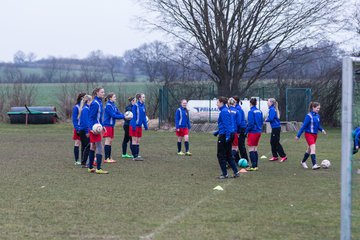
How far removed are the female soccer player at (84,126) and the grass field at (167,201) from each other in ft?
2.05

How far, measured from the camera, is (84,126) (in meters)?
14.8

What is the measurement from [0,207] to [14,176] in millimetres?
3923

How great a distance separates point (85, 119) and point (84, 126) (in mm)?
334

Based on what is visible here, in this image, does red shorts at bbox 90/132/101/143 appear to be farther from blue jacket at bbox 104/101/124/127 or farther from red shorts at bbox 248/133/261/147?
red shorts at bbox 248/133/261/147

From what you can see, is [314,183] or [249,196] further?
[314,183]

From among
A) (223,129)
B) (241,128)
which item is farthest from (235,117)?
(223,129)

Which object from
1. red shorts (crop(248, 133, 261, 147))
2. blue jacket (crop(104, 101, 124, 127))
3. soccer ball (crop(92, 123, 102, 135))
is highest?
blue jacket (crop(104, 101, 124, 127))

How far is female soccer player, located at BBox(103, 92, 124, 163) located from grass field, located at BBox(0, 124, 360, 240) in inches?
23.0

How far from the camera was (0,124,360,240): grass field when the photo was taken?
7938 mm

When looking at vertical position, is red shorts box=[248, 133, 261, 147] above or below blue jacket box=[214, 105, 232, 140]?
below

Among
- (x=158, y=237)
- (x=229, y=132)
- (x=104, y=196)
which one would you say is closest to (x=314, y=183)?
(x=229, y=132)

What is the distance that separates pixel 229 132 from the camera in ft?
41.3

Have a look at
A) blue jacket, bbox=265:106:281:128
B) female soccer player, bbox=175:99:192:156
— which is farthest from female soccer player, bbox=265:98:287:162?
female soccer player, bbox=175:99:192:156

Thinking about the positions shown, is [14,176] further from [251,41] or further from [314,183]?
[251,41]
